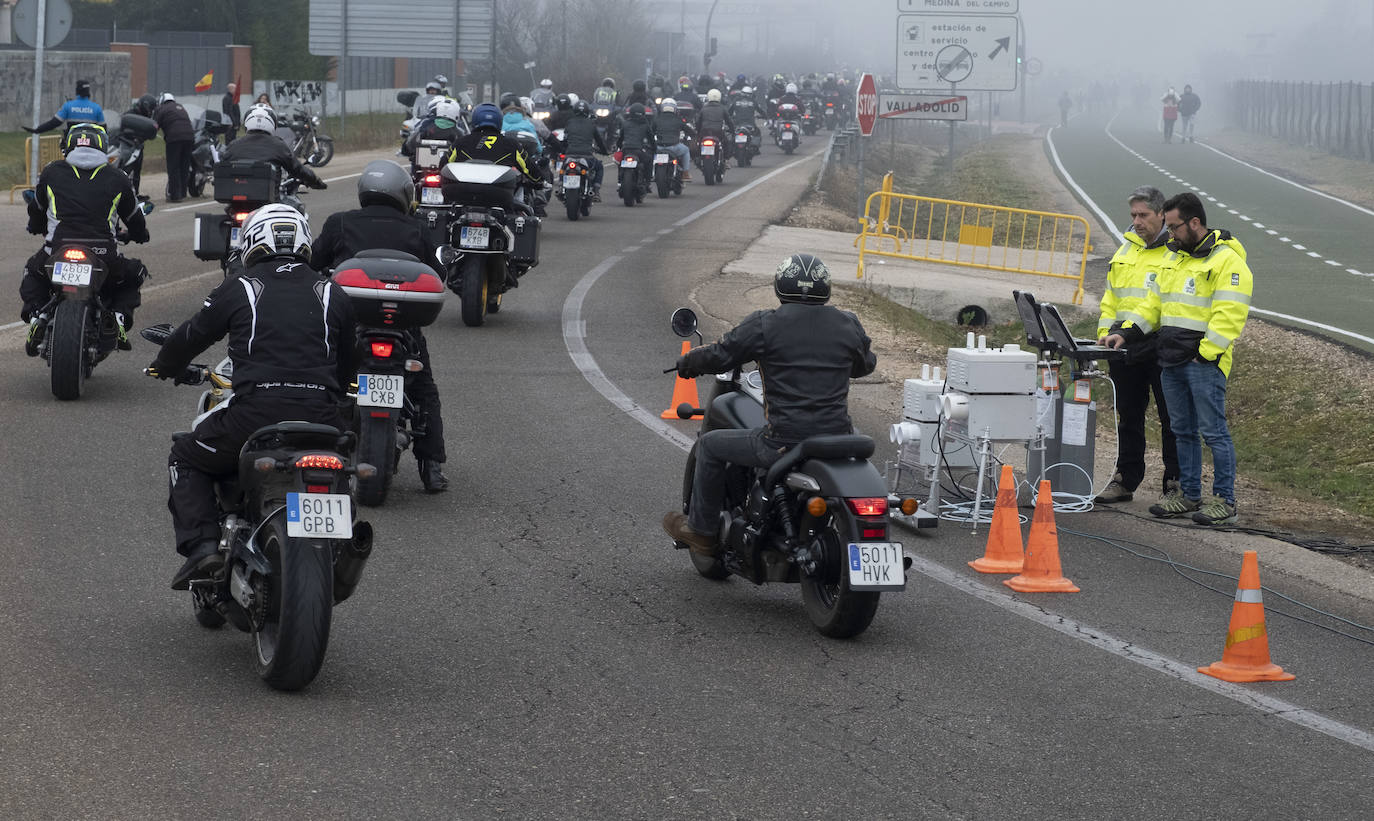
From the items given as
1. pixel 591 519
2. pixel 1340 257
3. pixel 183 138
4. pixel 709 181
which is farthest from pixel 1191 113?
pixel 591 519

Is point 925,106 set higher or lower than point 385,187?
higher

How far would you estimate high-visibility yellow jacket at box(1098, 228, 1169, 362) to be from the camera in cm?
1084

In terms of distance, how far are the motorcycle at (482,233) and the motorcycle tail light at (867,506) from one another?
30.0ft

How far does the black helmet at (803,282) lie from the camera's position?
7746mm

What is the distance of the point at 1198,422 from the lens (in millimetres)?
10516

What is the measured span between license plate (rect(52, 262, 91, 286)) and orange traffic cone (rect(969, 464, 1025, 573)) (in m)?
6.30

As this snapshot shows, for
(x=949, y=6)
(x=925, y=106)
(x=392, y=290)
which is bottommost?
(x=392, y=290)

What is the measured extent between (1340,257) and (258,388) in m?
25.4

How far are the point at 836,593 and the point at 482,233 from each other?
9.10 meters

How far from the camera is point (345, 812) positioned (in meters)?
5.25

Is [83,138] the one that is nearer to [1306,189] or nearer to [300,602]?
[300,602]

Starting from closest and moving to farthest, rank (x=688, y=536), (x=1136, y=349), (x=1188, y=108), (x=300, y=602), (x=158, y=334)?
(x=300, y=602), (x=158, y=334), (x=688, y=536), (x=1136, y=349), (x=1188, y=108)

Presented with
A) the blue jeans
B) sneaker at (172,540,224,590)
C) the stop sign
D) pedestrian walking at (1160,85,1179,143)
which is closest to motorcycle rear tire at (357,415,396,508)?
sneaker at (172,540,224,590)

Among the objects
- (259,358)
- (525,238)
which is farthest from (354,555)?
(525,238)
